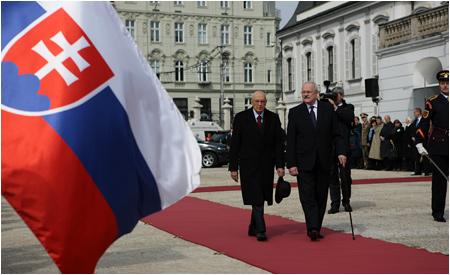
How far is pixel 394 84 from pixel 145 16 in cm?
4475

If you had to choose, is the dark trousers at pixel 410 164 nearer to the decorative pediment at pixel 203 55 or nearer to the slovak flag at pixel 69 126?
the slovak flag at pixel 69 126

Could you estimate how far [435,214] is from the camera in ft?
34.0

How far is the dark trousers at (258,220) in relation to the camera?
878 cm

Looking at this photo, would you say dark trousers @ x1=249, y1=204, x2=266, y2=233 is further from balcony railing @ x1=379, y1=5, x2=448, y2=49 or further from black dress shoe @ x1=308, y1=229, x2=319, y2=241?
balcony railing @ x1=379, y1=5, x2=448, y2=49

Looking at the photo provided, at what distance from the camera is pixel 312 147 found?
29.8 feet

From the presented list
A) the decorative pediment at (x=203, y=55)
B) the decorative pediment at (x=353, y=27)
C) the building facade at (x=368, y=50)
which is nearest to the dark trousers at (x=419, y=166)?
the building facade at (x=368, y=50)

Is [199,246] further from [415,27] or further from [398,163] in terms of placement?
[415,27]

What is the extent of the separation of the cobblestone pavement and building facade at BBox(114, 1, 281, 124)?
59.8 m

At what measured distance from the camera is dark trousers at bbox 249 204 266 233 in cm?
878

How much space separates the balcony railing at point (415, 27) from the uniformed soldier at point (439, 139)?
58.4 ft

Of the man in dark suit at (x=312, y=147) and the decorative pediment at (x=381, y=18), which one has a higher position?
the decorative pediment at (x=381, y=18)

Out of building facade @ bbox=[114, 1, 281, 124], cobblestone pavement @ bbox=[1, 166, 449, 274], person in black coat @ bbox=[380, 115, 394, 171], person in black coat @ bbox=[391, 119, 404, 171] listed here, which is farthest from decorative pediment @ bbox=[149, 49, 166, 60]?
cobblestone pavement @ bbox=[1, 166, 449, 274]

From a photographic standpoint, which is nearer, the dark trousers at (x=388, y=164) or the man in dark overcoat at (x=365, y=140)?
the dark trousers at (x=388, y=164)

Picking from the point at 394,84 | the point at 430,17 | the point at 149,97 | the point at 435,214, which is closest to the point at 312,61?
the point at 394,84
